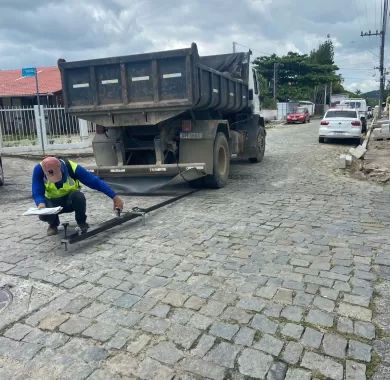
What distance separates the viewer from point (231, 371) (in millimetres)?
2605

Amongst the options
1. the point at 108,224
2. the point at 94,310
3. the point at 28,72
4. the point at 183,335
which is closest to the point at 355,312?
the point at 183,335

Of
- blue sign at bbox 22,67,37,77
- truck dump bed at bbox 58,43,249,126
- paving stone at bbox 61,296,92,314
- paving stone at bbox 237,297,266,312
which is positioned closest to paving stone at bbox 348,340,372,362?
paving stone at bbox 237,297,266,312

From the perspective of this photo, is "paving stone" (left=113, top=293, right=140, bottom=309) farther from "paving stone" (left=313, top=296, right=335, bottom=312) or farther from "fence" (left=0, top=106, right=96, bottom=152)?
"fence" (left=0, top=106, right=96, bottom=152)

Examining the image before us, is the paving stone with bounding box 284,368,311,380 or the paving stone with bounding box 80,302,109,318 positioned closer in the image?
the paving stone with bounding box 284,368,311,380

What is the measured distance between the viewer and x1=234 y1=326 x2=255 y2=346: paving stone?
2.90 metres

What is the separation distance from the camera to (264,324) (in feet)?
10.3

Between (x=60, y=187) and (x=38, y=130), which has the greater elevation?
(x=38, y=130)

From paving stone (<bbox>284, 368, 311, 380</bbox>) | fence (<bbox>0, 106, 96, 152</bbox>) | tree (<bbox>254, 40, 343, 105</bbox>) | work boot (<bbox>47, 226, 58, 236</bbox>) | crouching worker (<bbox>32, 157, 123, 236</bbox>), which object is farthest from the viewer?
tree (<bbox>254, 40, 343, 105</bbox>)

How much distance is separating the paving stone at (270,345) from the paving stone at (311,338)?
0.18 meters

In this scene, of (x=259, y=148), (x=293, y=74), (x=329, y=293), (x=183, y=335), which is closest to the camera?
(x=183, y=335)

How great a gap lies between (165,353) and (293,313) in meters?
1.12

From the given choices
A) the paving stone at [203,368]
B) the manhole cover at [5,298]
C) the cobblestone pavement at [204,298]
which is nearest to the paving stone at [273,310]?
the cobblestone pavement at [204,298]

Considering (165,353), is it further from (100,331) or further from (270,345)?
(270,345)

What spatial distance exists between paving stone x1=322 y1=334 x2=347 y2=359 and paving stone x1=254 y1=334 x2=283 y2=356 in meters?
0.31
